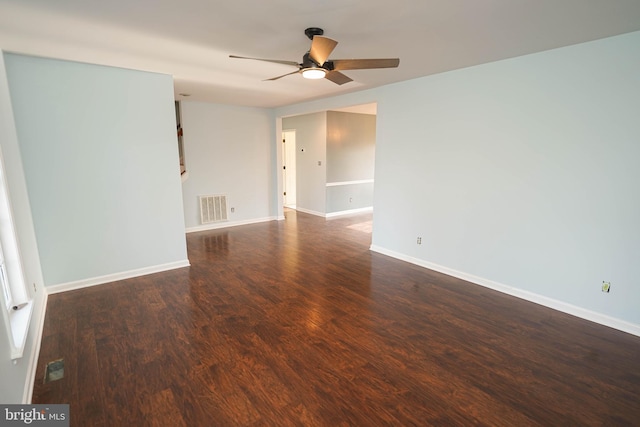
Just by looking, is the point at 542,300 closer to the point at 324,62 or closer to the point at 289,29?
the point at 324,62

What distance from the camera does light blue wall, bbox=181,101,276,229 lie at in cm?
590

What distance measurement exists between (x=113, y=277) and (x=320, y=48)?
3550mm

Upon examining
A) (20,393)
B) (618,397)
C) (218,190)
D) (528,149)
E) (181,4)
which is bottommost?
(618,397)

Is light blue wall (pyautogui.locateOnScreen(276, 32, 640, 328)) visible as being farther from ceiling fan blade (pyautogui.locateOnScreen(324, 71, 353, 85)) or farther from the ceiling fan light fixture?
the ceiling fan light fixture

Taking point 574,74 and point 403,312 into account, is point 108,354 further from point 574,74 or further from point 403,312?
point 574,74

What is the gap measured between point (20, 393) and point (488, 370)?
300cm

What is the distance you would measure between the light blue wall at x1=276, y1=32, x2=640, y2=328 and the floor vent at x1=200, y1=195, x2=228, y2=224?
3.75 m

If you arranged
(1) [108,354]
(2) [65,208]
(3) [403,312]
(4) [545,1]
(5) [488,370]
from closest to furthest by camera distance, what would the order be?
(4) [545,1] → (5) [488,370] → (1) [108,354] → (3) [403,312] → (2) [65,208]

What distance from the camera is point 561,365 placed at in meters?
2.26

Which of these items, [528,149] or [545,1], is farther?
[528,149]

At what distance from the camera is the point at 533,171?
10.2 feet

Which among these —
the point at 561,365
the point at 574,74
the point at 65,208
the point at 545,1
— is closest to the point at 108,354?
the point at 65,208

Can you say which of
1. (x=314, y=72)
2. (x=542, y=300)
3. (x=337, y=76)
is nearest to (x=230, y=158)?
(x=337, y=76)

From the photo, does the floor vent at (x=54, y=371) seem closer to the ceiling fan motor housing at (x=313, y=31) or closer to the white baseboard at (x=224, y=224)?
the ceiling fan motor housing at (x=313, y=31)
